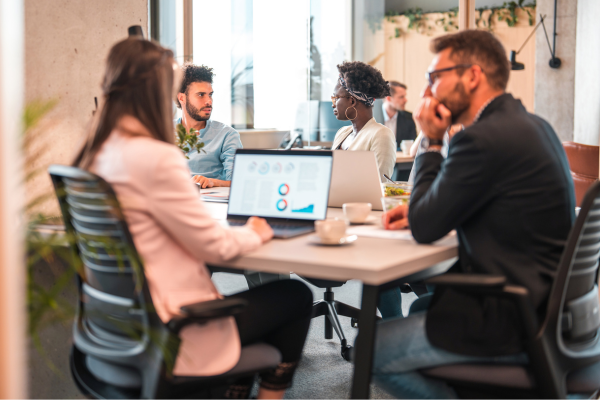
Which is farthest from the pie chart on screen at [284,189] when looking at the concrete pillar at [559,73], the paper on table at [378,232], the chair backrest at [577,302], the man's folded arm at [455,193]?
the concrete pillar at [559,73]

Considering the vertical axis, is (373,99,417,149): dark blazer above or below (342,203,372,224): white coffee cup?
above

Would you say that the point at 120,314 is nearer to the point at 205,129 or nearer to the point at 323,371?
the point at 323,371

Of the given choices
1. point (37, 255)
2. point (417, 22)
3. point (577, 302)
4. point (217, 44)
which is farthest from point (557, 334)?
point (417, 22)

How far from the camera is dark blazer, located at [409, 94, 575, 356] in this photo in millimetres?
1430

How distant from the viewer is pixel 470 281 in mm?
1336

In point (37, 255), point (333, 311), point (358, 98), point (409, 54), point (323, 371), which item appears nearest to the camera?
point (37, 255)

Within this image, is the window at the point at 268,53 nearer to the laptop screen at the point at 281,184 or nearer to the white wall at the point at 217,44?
the white wall at the point at 217,44

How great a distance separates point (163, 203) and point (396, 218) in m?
0.83

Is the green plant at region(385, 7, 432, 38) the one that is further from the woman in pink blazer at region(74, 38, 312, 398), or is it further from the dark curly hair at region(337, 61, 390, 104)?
the woman in pink blazer at region(74, 38, 312, 398)

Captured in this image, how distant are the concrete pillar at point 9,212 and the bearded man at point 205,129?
2522mm

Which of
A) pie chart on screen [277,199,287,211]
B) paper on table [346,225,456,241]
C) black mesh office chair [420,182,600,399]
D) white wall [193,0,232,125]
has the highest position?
white wall [193,0,232,125]

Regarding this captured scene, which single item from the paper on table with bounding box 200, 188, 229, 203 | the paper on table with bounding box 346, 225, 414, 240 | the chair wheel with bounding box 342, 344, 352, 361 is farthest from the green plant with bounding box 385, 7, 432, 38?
the paper on table with bounding box 346, 225, 414, 240

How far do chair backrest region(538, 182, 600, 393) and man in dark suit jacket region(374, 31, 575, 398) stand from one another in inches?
2.5

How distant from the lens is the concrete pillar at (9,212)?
2.58ft
